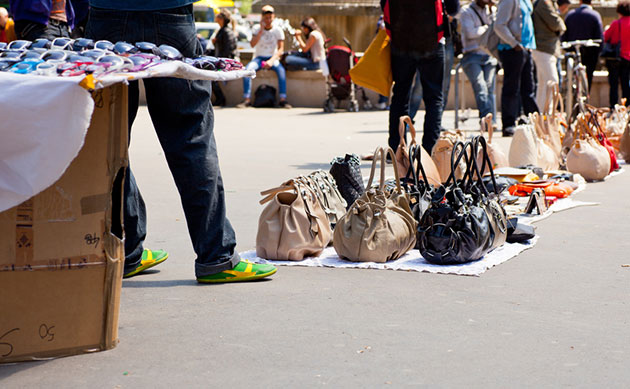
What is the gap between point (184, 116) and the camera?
14.7 ft

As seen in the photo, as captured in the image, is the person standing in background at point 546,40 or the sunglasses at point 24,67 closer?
the sunglasses at point 24,67

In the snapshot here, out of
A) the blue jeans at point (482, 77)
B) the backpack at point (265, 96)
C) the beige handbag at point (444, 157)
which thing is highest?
the blue jeans at point (482, 77)

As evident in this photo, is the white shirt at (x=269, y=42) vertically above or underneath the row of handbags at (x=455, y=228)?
above

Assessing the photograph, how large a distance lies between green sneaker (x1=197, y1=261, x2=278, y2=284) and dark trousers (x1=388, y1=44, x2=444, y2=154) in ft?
13.5

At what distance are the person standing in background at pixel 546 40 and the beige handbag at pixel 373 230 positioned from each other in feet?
26.0

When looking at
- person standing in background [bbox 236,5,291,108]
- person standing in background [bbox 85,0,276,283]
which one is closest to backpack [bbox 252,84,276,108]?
person standing in background [bbox 236,5,291,108]

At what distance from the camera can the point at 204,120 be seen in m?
4.54

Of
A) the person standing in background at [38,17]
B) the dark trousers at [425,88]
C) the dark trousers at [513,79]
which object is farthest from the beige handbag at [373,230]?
the dark trousers at [513,79]

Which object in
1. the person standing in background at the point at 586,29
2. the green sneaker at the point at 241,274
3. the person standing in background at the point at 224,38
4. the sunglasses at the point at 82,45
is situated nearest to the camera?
the sunglasses at the point at 82,45

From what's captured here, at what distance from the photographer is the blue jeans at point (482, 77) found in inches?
502

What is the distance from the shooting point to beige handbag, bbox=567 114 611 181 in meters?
8.70

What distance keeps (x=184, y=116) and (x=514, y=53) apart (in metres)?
8.45

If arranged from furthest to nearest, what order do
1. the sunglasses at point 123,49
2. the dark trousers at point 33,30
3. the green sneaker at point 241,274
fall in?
1. the dark trousers at point 33,30
2. the green sneaker at point 241,274
3. the sunglasses at point 123,49

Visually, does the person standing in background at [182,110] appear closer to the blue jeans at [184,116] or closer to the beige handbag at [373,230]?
the blue jeans at [184,116]
